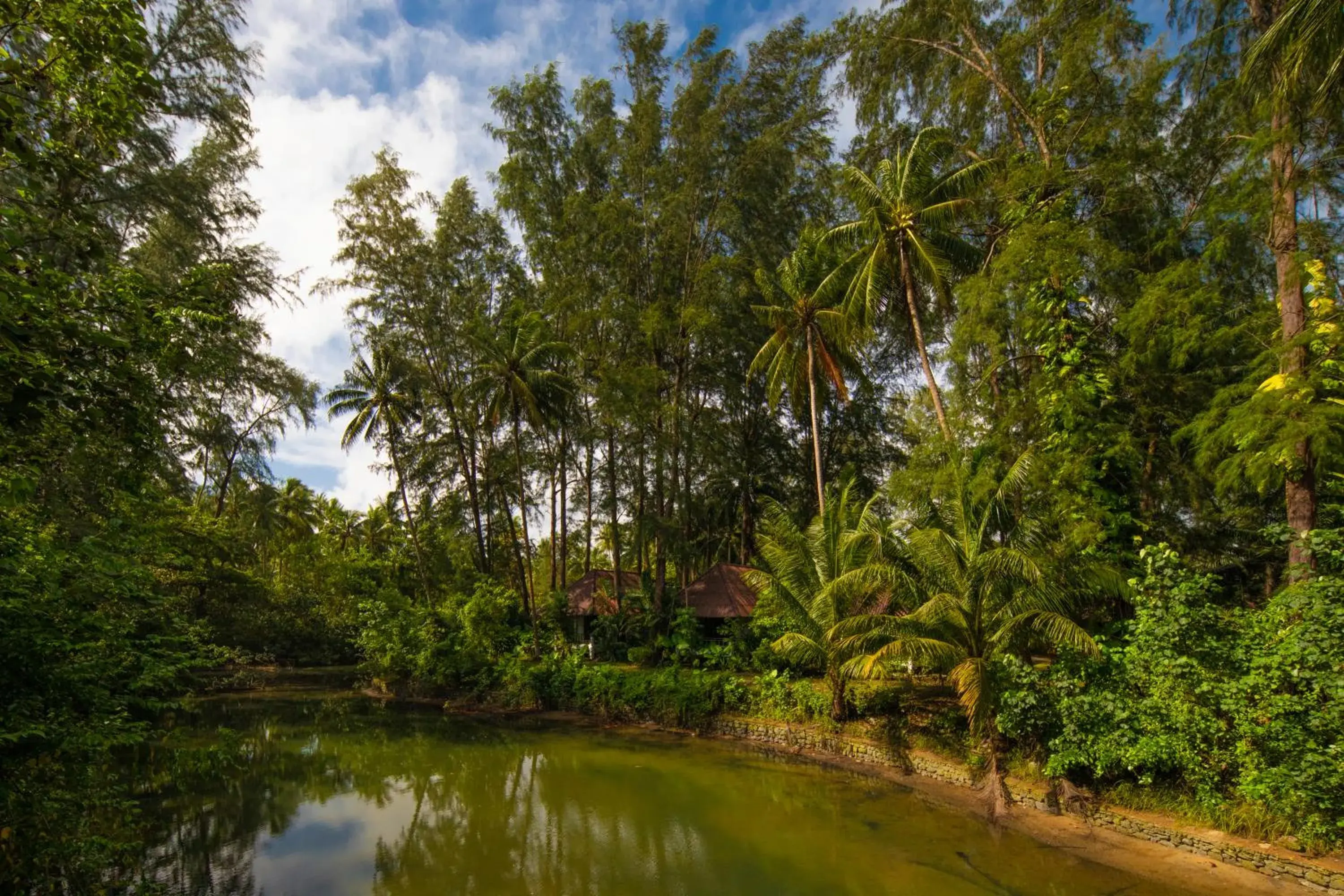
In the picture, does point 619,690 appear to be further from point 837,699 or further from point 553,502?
point 553,502

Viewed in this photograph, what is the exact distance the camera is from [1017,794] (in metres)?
8.85

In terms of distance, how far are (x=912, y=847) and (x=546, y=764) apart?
6918mm

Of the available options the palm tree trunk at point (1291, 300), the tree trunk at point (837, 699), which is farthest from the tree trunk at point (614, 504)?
the palm tree trunk at point (1291, 300)

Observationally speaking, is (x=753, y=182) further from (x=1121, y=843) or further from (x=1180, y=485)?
(x=1121, y=843)

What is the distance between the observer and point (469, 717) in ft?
54.4

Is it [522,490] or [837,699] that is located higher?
[522,490]

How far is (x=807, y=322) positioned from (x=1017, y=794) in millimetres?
10198

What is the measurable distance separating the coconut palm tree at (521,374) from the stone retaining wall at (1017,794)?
29.5 ft

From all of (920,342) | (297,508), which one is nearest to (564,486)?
(920,342)

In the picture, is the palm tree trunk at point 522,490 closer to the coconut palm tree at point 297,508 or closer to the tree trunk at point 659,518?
the tree trunk at point 659,518

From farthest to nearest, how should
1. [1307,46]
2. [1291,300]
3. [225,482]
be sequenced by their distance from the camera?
[225,482] < [1291,300] < [1307,46]

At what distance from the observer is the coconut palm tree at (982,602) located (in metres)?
8.87

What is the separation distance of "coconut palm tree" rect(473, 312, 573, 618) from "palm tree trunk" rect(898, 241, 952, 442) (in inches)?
333

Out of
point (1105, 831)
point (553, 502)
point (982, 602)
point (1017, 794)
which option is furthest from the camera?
point (553, 502)
